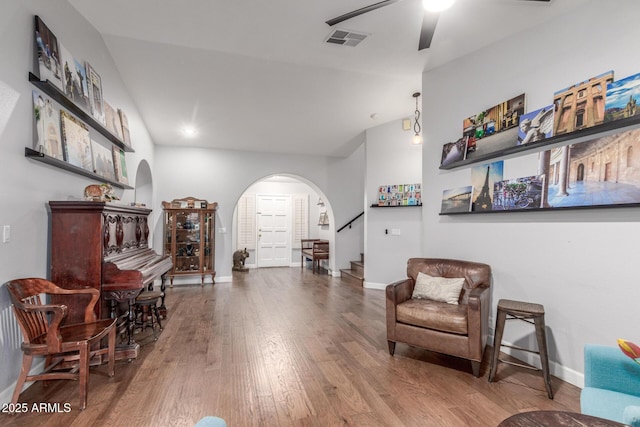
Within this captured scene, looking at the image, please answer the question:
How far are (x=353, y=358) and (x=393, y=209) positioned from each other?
312cm

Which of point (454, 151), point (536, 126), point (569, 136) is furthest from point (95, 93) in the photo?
point (569, 136)

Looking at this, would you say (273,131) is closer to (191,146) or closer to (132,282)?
(191,146)

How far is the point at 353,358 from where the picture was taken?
2.71 m

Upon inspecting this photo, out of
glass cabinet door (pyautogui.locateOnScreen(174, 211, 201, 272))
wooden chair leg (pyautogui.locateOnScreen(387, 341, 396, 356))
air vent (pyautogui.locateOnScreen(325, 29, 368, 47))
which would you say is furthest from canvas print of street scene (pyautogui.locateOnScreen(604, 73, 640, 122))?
glass cabinet door (pyautogui.locateOnScreen(174, 211, 201, 272))

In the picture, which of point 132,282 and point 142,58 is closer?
point 132,282

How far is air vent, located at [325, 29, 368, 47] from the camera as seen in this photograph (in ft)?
9.24

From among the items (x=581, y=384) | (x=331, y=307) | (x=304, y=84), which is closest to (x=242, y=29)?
(x=304, y=84)

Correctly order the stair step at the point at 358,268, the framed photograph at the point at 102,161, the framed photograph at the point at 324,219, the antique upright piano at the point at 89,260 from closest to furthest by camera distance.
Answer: the antique upright piano at the point at 89,260, the framed photograph at the point at 102,161, the stair step at the point at 358,268, the framed photograph at the point at 324,219

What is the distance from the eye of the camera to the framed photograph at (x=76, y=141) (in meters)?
2.43

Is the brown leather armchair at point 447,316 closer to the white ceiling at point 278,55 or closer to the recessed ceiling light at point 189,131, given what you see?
the white ceiling at point 278,55

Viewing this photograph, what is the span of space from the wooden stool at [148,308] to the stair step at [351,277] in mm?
3618

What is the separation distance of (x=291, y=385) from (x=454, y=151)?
2.81 meters

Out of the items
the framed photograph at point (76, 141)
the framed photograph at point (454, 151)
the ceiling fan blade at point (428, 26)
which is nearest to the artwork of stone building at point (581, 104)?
the framed photograph at point (454, 151)

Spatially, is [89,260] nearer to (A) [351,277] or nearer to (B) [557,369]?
(B) [557,369]
